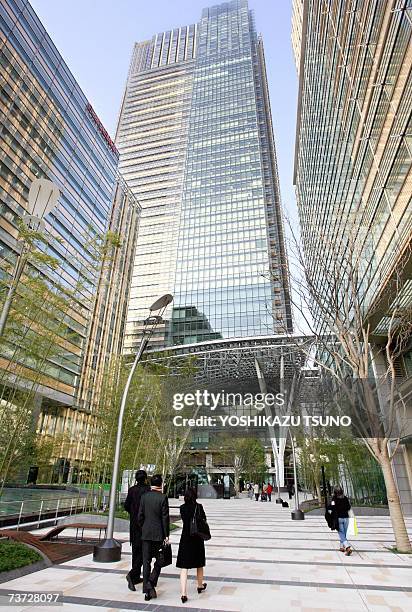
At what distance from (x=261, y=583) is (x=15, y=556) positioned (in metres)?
4.01

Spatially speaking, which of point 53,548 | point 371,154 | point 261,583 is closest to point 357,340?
point 261,583

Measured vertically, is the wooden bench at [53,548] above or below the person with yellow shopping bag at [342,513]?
below

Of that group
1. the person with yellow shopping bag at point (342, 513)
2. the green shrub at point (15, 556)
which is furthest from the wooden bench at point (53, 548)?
the person with yellow shopping bag at point (342, 513)

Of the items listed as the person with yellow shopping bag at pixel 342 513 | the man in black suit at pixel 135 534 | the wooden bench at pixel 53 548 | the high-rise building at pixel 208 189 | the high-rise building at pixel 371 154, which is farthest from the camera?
the high-rise building at pixel 208 189

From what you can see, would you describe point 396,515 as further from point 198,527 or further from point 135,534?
point 135,534

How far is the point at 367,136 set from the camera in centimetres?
1705

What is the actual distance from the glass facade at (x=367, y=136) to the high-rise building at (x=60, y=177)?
16038 mm

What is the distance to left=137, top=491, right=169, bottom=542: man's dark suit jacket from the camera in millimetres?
4957

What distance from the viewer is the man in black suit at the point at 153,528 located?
194 inches

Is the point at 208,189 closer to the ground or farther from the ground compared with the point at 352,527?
farther from the ground

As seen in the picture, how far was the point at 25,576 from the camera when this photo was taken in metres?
5.73

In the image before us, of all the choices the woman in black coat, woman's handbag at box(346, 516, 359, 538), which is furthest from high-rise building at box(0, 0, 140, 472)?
the woman in black coat

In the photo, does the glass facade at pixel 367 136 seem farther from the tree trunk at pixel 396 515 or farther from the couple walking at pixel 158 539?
the couple walking at pixel 158 539

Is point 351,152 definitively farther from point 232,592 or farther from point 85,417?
point 85,417
